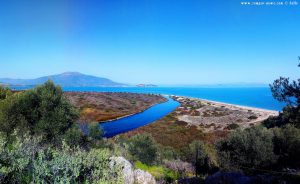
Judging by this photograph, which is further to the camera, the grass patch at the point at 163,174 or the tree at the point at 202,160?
the tree at the point at 202,160

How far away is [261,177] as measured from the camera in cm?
1416

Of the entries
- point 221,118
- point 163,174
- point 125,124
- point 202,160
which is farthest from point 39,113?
point 221,118

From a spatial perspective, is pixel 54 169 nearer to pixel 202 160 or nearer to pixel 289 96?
pixel 289 96

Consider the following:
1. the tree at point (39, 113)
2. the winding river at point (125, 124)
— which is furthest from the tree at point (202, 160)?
the winding river at point (125, 124)

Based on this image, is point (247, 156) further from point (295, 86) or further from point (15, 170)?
point (15, 170)

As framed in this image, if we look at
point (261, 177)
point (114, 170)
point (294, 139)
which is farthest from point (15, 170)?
point (294, 139)

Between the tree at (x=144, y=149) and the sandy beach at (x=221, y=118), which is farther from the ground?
the tree at (x=144, y=149)

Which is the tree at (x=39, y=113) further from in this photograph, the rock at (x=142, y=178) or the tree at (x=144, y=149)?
the rock at (x=142, y=178)

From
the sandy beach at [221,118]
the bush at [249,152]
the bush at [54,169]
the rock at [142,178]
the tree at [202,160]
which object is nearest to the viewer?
the bush at [54,169]

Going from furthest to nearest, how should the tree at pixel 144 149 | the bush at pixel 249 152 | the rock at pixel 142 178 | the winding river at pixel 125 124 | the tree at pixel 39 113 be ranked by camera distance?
the winding river at pixel 125 124
the tree at pixel 144 149
the tree at pixel 39 113
the bush at pixel 249 152
the rock at pixel 142 178

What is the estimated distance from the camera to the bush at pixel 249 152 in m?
26.1

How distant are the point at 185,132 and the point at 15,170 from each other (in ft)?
238

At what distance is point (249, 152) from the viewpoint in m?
27.0

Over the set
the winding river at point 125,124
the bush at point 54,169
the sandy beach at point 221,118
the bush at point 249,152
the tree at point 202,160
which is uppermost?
the bush at point 54,169
